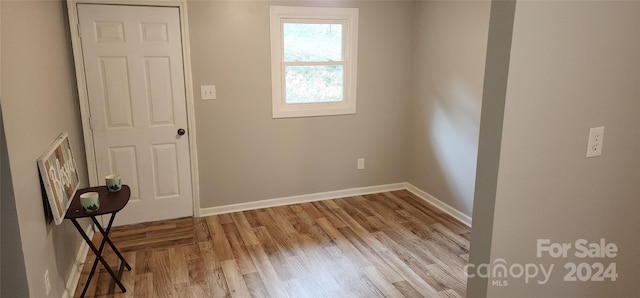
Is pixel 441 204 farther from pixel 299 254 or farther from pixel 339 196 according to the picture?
pixel 299 254

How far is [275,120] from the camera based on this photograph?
4.04 meters

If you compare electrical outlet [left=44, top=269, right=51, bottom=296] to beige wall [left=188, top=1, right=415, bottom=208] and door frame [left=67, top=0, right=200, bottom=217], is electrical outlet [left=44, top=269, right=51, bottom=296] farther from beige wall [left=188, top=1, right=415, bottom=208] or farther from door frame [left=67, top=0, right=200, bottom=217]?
beige wall [left=188, top=1, right=415, bottom=208]

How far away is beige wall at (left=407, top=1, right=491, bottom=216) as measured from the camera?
3.53m

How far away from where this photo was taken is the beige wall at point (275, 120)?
145 inches

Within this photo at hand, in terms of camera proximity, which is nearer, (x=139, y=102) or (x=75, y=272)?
(x=75, y=272)

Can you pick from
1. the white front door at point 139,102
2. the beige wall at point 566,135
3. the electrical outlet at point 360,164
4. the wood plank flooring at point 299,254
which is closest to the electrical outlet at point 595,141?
the beige wall at point 566,135

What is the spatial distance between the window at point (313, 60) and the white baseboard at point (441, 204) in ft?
3.69

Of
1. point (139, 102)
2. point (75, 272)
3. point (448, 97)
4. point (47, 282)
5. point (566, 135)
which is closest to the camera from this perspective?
point (566, 135)

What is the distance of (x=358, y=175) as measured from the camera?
452 cm

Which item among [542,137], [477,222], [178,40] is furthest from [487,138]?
[178,40]

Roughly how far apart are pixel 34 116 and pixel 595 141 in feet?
8.57

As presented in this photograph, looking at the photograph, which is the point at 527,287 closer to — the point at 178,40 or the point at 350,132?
the point at 350,132

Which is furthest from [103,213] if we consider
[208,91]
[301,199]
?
[301,199]

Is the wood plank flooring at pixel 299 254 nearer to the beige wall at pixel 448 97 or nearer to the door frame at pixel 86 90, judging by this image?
the beige wall at pixel 448 97
